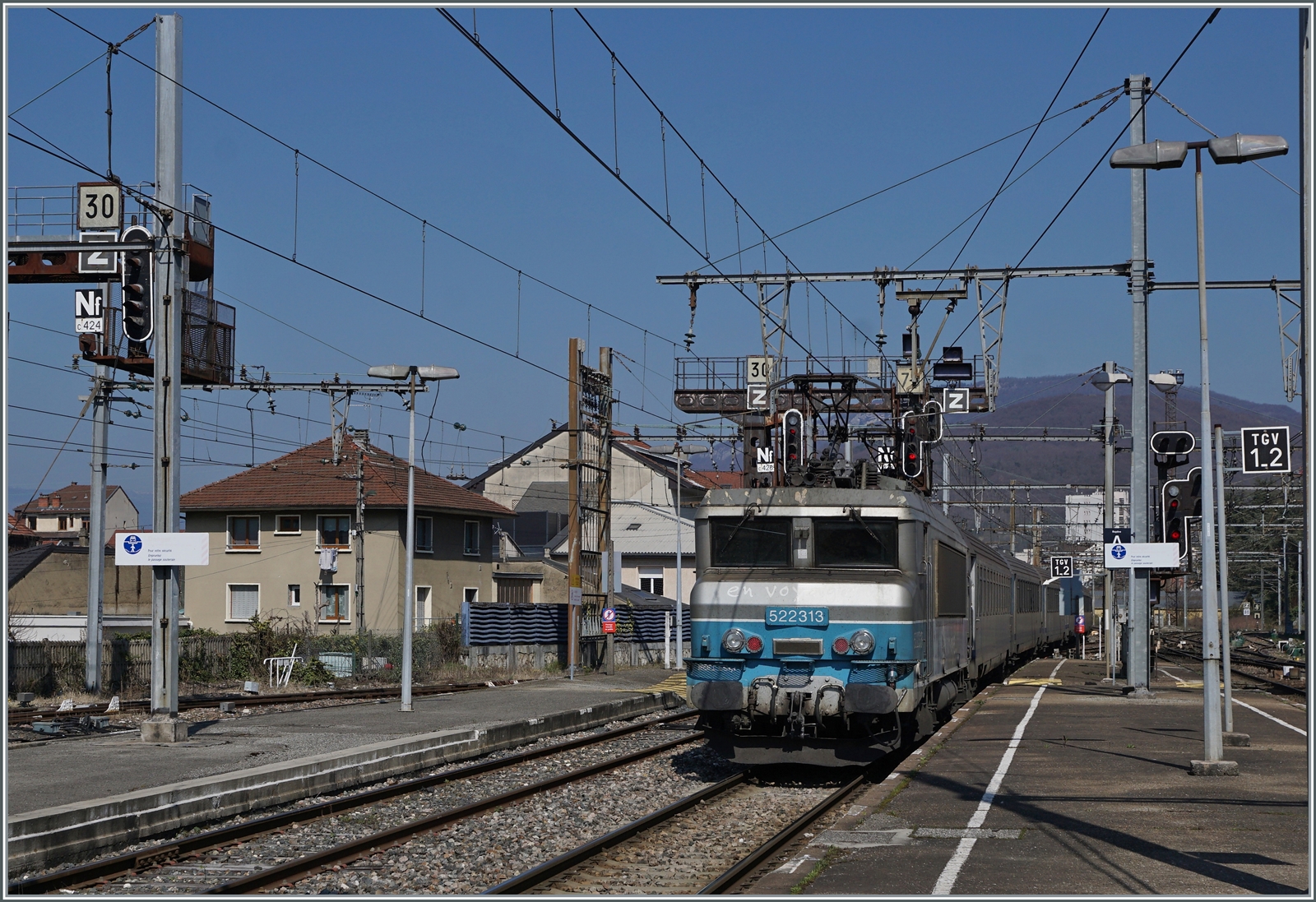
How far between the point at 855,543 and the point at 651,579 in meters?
53.4

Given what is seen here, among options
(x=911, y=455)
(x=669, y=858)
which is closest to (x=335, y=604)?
(x=911, y=455)

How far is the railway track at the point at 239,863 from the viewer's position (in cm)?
1041

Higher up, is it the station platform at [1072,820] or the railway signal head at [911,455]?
the railway signal head at [911,455]

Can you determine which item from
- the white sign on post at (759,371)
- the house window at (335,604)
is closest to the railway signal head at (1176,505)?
the white sign on post at (759,371)

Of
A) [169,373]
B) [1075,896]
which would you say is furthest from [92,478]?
[1075,896]

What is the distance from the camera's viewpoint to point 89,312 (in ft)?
86.4

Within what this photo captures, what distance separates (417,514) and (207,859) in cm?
3768

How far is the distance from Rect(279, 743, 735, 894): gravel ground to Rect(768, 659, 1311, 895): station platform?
2.47 meters

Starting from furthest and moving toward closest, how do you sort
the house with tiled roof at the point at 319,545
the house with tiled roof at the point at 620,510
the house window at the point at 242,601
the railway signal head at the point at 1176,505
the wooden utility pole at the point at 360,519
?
the house with tiled roof at the point at 620,510 < the house window at the point at 242,601 < the house with tiled roof at the point at 319,545 < the wooden utility pole at the point at 360,519 < the railway signal head at the point at 1176,505

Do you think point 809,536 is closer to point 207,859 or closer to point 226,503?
point 207,859

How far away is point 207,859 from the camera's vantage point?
11.7 m

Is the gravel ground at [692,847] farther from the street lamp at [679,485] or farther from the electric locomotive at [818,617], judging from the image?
the street lamp at [679,485]

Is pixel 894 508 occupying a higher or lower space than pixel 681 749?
higher

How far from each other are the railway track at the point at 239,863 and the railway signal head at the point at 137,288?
6.85 meters
